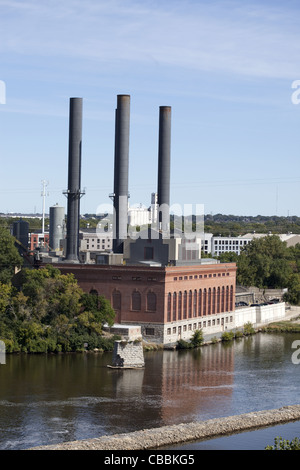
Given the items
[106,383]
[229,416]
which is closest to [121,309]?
[106,383]

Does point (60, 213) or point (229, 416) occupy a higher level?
point (60, 213)

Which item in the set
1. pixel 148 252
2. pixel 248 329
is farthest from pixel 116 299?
pixel 248 329

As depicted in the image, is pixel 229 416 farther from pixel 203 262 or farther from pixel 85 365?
pixel 203 262

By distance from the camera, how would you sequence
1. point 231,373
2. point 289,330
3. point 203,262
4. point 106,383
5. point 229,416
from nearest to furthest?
point 229,416, point 106,383, point 231,373, point 203,262, point 289,330

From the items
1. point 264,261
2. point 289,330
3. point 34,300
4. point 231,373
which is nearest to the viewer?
point 231,373

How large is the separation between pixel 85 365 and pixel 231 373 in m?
10.7

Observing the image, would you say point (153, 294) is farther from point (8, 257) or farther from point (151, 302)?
point (8, 257)

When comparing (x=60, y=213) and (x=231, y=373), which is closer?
(x=231, y=373)

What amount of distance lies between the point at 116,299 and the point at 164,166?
19649mm

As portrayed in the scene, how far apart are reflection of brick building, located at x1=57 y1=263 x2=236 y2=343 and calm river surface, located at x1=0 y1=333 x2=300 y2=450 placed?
11.7 ft

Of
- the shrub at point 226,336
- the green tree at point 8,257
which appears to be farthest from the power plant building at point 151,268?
the green tree at point 8,257

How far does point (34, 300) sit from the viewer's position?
274 feet

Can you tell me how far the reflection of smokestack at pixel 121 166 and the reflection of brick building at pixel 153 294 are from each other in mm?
7334

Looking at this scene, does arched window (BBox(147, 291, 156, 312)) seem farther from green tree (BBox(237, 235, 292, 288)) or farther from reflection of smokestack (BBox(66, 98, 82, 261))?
green tree (BBox(237, 235, 292, 288))
